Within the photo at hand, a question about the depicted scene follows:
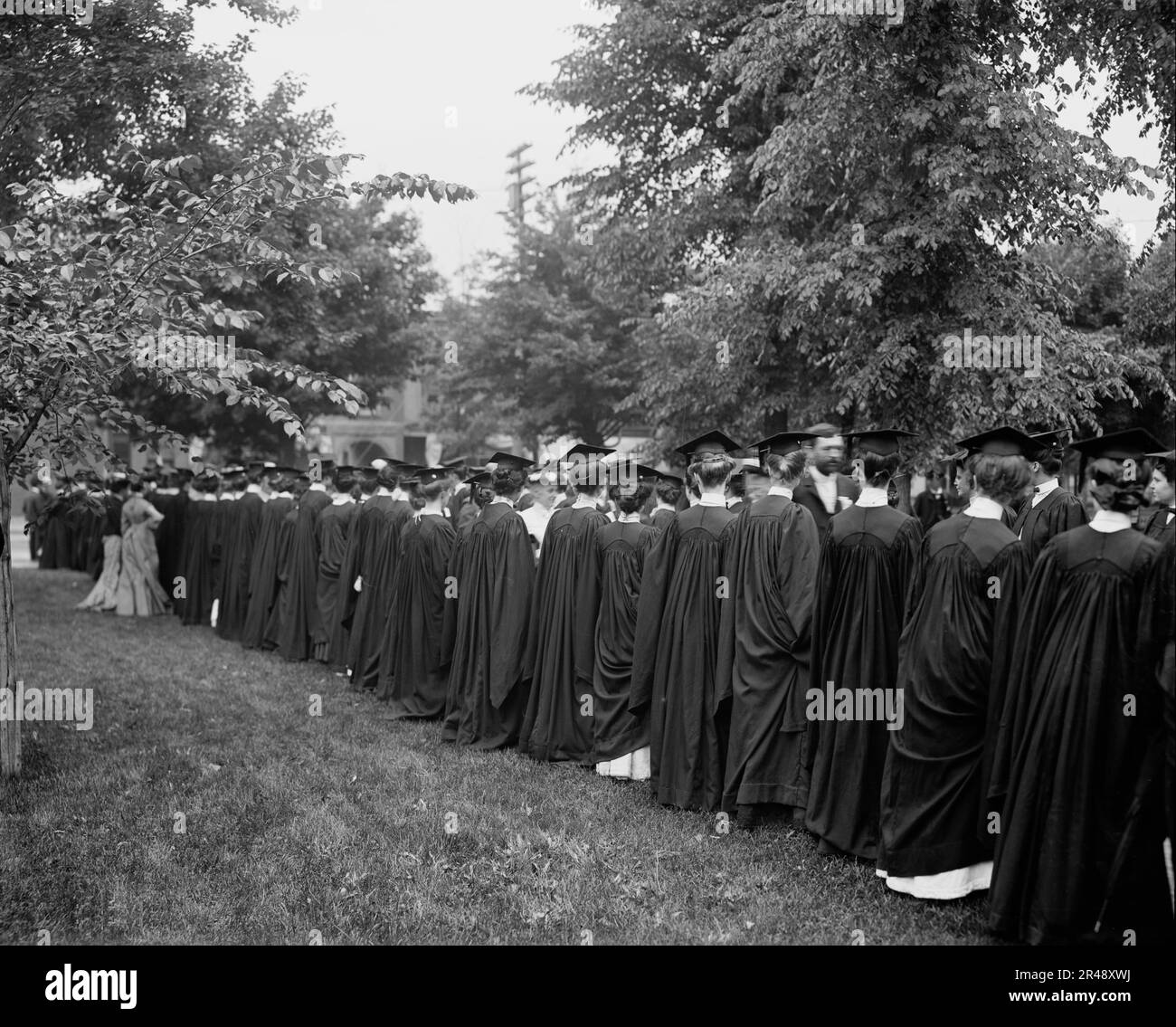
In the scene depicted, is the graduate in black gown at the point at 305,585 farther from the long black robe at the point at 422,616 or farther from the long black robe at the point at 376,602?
the long black robe at the point at 422,616

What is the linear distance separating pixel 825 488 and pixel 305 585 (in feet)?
23.8

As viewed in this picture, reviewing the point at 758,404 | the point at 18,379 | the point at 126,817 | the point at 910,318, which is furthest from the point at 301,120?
the point at 126,817

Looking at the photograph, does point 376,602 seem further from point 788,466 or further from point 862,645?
point 862,645

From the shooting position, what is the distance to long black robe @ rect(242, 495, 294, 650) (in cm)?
1397

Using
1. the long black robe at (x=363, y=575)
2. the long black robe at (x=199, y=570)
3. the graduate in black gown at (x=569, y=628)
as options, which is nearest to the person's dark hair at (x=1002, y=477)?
the graduate in black gown at (x=569, y=628)

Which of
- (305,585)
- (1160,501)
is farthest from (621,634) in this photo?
(305,585)

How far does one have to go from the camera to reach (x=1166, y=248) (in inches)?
736

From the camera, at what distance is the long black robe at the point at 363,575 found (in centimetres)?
1120

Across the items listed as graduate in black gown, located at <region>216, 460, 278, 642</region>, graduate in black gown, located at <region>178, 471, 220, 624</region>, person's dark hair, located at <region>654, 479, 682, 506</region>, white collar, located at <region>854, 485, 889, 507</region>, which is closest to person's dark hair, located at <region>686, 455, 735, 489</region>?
white collar, located at <region>854, 485, 889, 507</region>

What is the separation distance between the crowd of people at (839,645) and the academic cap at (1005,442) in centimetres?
2

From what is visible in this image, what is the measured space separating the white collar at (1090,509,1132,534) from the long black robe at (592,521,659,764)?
3581 mm

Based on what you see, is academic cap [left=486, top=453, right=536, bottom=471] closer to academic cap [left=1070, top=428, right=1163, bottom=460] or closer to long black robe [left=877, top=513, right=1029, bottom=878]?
long black robe [left=877, top=513, right=1029, bottom=878]

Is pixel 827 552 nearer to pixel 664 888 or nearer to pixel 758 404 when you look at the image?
pixel 664 888

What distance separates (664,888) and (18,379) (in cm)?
512
